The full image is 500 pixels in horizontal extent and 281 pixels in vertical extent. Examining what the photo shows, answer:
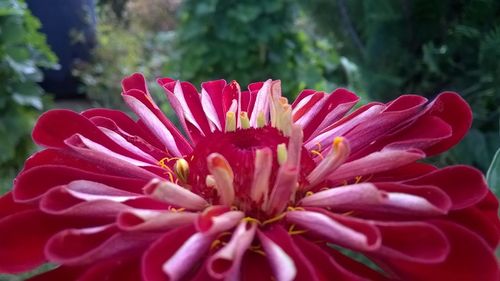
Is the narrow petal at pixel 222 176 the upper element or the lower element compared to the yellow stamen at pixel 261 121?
lower

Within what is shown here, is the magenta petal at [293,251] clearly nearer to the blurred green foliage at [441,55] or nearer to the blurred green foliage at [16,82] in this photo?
the blurred green foliage at [441,55]

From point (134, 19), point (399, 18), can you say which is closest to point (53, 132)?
point (399, 18)

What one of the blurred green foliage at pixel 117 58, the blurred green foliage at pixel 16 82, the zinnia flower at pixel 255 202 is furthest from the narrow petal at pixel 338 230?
the blurred green foliage at pixel 117 58

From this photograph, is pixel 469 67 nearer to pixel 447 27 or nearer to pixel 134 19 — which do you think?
pixel 447 27

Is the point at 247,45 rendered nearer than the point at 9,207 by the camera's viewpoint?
No

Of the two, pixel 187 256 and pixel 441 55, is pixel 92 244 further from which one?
pixel 441 55

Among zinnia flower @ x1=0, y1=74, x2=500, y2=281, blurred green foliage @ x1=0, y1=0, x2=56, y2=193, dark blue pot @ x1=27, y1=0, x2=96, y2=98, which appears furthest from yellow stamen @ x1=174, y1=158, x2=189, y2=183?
dark blue pot @ x1=27, y1=0, x2=96, y2=98

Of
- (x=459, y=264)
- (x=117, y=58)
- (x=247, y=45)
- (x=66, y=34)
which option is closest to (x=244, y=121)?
(x=459, y=264)
